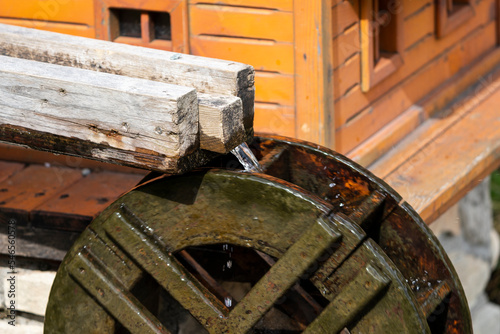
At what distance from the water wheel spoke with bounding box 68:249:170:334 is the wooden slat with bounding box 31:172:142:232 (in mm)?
613

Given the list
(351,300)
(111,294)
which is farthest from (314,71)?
(111,294)

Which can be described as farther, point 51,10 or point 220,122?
point 51,10

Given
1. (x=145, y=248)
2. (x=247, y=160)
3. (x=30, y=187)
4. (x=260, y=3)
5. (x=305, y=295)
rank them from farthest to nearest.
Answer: (x=30, y=187) → (x=260, y=3) → (x=305, y=295) → (x=247, y=160) → (x=145, y=248)

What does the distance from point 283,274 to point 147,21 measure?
4.78 feet

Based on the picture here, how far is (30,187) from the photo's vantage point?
3.33 m

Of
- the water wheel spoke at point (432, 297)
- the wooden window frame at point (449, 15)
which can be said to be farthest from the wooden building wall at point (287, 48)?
the water wheel spoke at point (432, 297)

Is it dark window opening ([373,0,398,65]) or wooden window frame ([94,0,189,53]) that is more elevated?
wooden window frame ([94,0,189,53])

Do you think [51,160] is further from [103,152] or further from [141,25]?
[103,152]

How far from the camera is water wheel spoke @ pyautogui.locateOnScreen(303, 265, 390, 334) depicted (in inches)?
89.0

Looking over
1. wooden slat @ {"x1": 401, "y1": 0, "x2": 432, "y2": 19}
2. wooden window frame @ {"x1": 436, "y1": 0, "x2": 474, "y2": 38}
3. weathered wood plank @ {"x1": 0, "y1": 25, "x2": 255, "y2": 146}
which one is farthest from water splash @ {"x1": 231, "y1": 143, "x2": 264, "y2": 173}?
wooden window frame @ {"x1": 436, "y1": 0, "x2": 474, "y2": 38}

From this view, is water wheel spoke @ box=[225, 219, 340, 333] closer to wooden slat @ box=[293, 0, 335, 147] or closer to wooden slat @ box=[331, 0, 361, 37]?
wooden slat @ box=[293, 0, 335, 147]

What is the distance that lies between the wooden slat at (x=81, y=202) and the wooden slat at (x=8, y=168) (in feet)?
1.10

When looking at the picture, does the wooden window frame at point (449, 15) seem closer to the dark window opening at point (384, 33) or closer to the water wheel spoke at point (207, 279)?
the dark window opening at point (384, 33)

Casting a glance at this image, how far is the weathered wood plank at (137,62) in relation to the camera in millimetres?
2373
